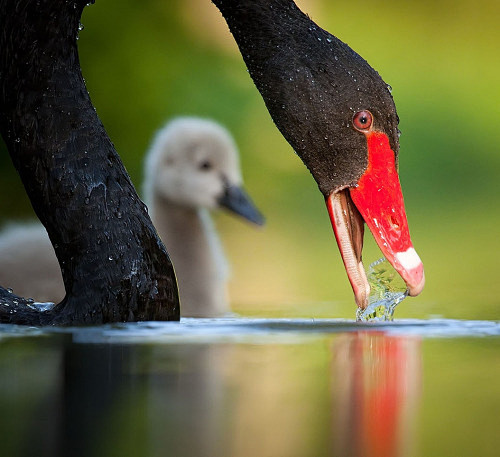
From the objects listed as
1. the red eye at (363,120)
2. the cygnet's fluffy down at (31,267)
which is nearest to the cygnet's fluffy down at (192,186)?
the cygnet's fluffy down at (31,267)

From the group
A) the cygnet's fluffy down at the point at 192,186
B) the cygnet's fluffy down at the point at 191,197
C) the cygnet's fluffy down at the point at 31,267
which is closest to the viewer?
the cygnet's fluffy down at the point at 31,267

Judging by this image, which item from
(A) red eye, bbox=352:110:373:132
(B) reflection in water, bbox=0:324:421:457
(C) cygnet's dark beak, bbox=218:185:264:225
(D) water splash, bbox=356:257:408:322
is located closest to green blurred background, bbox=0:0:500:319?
(C) cygnet's dark beak, bbox=218:185:264:225

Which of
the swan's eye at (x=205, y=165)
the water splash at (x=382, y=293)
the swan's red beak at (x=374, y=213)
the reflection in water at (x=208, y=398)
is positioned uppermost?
the swan's eye at (x=205, y=165)

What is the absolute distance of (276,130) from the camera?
30.7ft

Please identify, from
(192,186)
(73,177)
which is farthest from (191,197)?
(73,177)

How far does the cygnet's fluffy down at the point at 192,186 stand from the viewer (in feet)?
15.5

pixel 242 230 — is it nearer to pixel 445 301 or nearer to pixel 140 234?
pixel 445 301

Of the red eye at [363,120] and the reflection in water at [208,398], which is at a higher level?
the red eye at [363,120]

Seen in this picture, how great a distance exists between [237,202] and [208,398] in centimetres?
300

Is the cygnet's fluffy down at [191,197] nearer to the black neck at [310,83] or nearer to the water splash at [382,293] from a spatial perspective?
the water splash at [382,293]

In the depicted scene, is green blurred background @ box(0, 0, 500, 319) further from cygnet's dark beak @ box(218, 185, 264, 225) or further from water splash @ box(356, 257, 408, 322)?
water splash @ box(356, 257, 408, 322)

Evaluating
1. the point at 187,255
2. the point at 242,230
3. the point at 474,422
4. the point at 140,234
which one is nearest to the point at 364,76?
the point at 140,234

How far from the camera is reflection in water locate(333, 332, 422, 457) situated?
1612 millimetres

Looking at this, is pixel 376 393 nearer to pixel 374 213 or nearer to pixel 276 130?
pixel 374 213
